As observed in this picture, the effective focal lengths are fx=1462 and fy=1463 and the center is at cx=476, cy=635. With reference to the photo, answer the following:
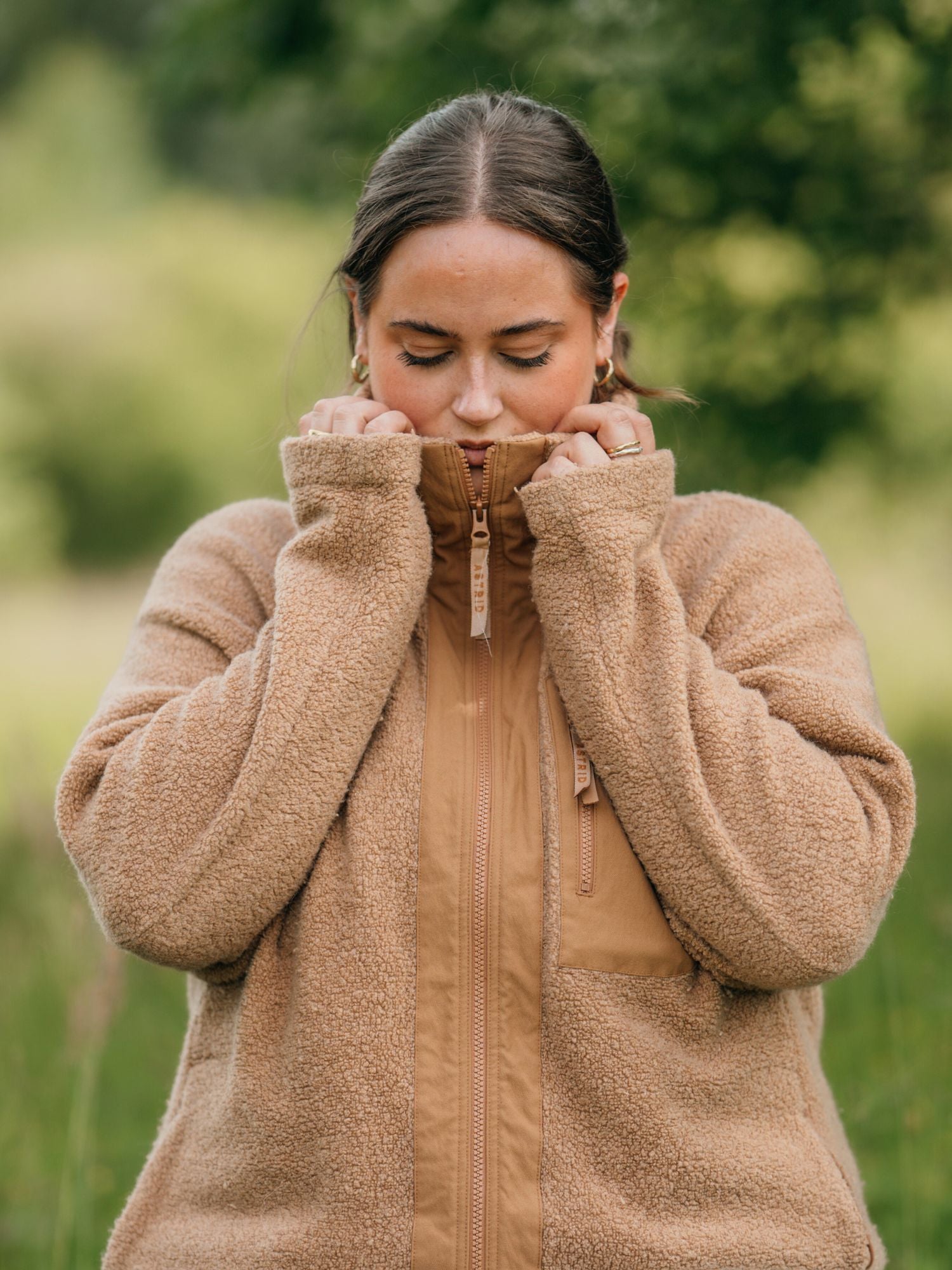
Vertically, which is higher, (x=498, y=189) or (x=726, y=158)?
(x=726, y=158)

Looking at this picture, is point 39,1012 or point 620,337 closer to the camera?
point 620,337

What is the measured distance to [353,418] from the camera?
2.12 meters

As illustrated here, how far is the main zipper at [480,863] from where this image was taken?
189cm

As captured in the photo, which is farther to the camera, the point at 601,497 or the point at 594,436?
the point at 594,436

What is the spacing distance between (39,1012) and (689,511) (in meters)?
2.81

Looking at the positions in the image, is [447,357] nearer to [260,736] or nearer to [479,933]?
[260,736]

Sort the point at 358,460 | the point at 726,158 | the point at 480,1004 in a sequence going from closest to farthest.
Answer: the point at 480,1004
the point at 358,460
the point at 726,158

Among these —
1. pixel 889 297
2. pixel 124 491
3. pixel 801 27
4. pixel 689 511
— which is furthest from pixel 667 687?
pixel 124 491

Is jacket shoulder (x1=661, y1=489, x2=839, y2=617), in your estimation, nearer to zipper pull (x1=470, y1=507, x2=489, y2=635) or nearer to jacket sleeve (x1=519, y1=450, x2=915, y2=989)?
jacket sleeve (x1=519, y1=450, x2=915, y2=989)

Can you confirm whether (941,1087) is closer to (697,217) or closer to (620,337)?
(620,337)

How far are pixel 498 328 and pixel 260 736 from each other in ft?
2.22

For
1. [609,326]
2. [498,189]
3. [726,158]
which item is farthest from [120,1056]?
[726,158]

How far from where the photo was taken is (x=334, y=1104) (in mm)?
1945

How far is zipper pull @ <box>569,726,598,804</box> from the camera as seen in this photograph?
2.00 metres
